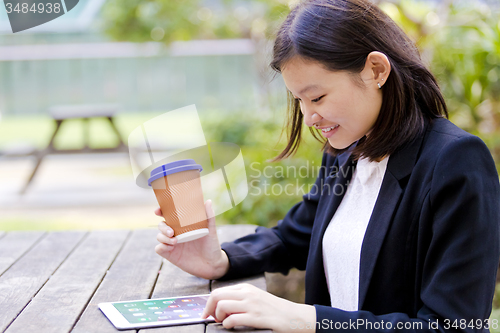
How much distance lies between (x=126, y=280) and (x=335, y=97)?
2.43 feet

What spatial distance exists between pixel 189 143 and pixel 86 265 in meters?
0.53

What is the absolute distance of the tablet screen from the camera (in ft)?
3.46

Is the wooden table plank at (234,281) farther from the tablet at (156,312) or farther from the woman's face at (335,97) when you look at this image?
the woman's face at (335,97)

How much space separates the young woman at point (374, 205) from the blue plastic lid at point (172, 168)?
0.16 metres

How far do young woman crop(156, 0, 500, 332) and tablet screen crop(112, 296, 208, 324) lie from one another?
0.10m

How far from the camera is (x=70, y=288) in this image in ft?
4.14

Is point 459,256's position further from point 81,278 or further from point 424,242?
point 81,278

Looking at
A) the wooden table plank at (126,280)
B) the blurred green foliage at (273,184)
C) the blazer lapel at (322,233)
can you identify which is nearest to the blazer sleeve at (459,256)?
the blazer lapel at (322,233)

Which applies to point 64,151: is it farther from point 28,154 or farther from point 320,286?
point 320,286

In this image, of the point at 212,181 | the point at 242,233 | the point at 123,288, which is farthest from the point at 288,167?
the point at 123,288

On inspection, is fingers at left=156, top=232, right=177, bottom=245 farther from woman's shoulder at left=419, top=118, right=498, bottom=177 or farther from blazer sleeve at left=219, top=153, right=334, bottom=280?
woman's shoulder at left=419, top=118, right=498, bottom=177

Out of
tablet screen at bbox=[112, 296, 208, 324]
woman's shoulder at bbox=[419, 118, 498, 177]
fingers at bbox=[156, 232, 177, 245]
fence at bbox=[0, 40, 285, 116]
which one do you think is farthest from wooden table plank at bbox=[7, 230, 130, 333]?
fence at bbox=[0, 40, 285, 116]

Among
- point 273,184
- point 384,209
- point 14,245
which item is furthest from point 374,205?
point 273,184

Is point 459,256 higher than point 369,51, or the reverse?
point 369,51
